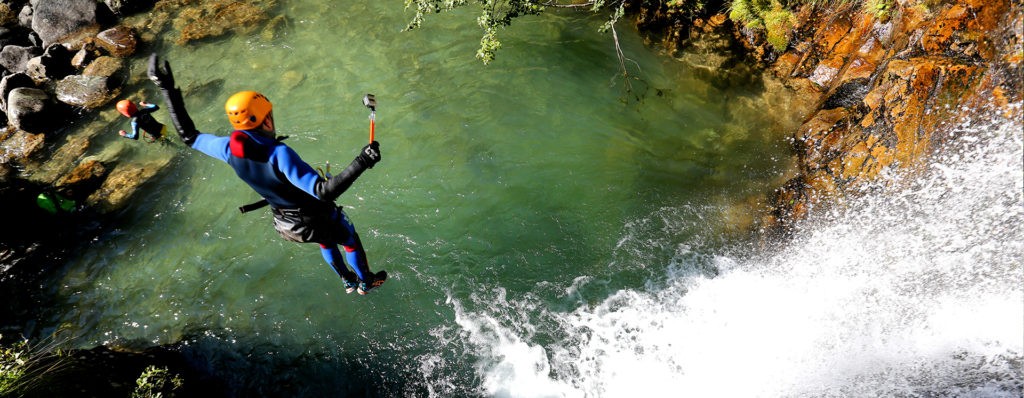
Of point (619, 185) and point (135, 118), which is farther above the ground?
point (619, 185)

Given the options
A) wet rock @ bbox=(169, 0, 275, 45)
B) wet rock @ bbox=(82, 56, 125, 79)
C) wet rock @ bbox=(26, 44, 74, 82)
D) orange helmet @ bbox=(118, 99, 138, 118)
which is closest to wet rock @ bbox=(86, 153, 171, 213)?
wet rock @ bbox=(82, 56, 125, 79)

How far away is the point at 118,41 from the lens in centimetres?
1367

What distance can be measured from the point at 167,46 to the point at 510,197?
37.5ft

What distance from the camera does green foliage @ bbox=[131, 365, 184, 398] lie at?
6.39m

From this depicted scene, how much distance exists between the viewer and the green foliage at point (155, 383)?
6387 mm

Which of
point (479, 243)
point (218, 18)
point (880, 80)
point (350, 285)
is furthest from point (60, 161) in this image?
point (880, 80)

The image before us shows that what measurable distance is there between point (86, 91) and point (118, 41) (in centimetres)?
203

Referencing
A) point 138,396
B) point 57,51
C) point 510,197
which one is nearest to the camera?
point 138,396

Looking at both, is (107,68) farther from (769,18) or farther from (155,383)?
(769,18)

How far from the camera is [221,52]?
13.0 m

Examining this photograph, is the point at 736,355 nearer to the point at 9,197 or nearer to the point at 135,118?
the point at 135,118


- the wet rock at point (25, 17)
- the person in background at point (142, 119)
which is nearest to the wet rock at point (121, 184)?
the person in background at point (142, 119)

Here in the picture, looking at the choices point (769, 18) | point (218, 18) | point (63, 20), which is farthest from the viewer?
point (63, 20)

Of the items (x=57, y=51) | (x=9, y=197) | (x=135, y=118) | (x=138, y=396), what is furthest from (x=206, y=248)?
(x=57, y=51)
